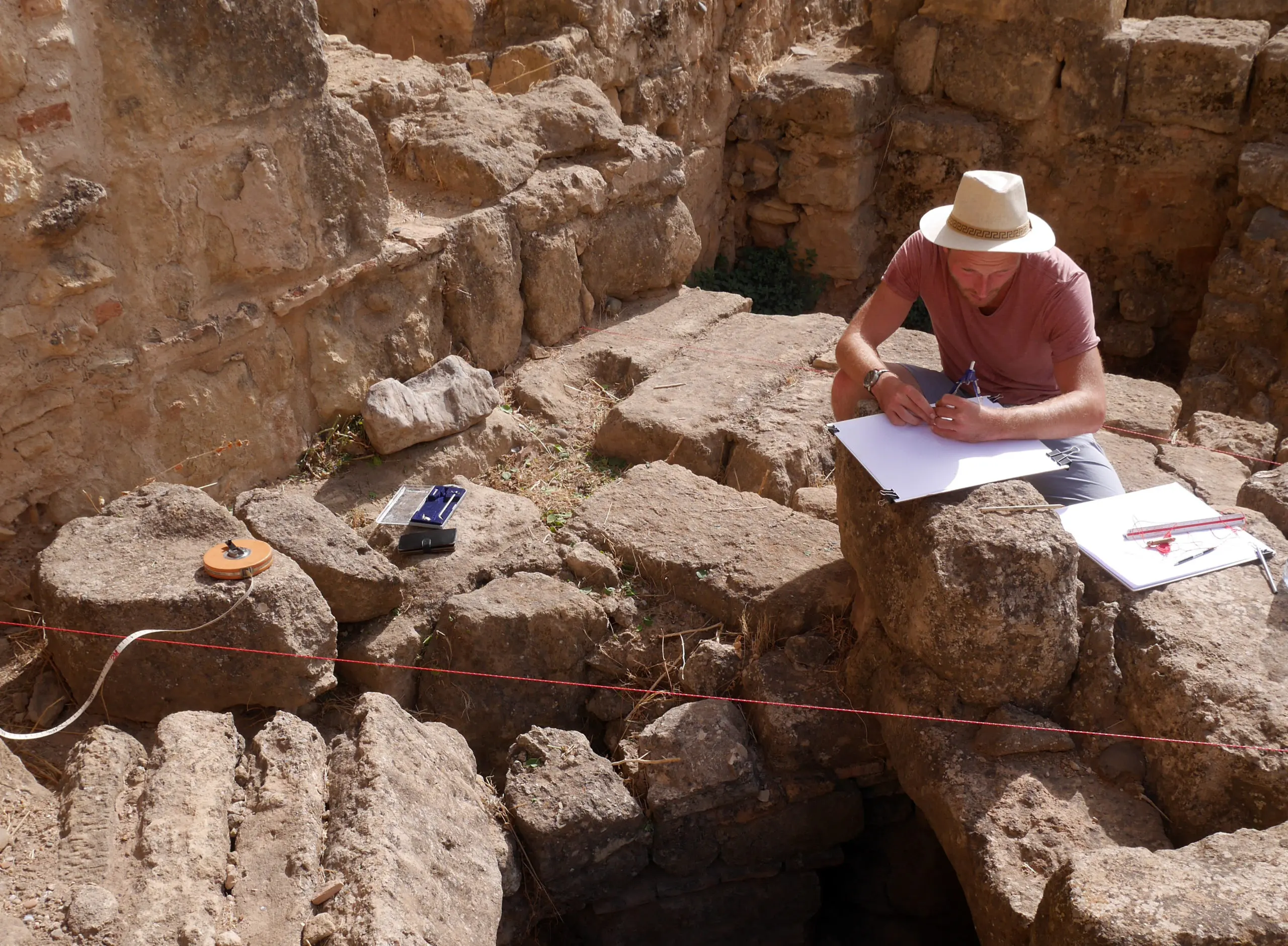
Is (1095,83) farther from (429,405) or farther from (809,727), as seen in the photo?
(809,727)

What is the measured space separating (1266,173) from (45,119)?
248 inches

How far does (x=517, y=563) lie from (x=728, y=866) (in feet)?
4.05

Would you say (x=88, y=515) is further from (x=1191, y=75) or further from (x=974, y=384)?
(x=1191, y=75)

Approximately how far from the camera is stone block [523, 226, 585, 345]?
503cm

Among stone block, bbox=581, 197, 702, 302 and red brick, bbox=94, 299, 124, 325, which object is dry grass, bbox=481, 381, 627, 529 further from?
red brick, bbox=94, 299, 124, 325

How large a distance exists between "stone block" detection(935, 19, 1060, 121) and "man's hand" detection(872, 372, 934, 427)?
4.75 metres

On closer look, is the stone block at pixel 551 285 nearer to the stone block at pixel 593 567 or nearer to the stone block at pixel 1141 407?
the stone block at pixel 593 567

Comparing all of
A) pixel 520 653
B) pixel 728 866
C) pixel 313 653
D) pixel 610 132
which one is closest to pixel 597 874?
pixel 728 866

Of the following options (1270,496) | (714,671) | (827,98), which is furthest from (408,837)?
(827,98)

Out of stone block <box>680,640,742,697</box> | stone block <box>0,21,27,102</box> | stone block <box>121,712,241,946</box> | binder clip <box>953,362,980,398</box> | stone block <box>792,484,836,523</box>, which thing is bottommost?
stone block <box>680,640,742,697</box>

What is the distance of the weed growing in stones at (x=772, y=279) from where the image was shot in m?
7.54

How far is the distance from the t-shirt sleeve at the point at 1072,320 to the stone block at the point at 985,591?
60 centimetres

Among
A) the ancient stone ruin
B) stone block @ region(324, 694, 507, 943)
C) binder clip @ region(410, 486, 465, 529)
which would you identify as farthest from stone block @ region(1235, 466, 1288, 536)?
binder clip @ region(410, 486, 465, 529)

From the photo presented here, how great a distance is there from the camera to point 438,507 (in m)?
3.97
